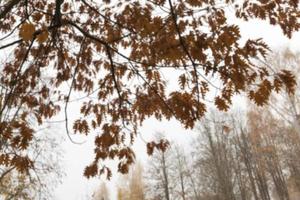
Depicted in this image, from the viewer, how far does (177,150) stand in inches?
1277

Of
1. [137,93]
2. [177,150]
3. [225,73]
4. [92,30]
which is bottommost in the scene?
[225,73]

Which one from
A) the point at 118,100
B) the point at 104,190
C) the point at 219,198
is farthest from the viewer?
the point at 104,190

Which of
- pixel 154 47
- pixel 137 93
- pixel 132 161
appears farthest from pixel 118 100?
pixel 154 47

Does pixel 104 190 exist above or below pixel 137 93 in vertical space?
above

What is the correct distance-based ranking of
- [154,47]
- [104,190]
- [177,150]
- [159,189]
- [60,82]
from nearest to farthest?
[154,47] → [60,82] → [159,189] → [177,150] → [104,190]

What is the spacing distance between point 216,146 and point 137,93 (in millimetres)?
20382

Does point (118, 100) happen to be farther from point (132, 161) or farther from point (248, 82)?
point (248, 82)

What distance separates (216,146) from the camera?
78.2 feet

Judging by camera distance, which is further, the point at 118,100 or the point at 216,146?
the point at 216,146

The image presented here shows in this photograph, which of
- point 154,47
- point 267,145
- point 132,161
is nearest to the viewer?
point 154,47

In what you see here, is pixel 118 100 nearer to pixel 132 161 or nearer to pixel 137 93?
pixel 137 93

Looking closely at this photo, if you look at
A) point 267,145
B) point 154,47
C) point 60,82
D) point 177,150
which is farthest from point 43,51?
point 177,150

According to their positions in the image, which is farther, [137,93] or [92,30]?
[92,30]

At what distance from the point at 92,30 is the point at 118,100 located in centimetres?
125
